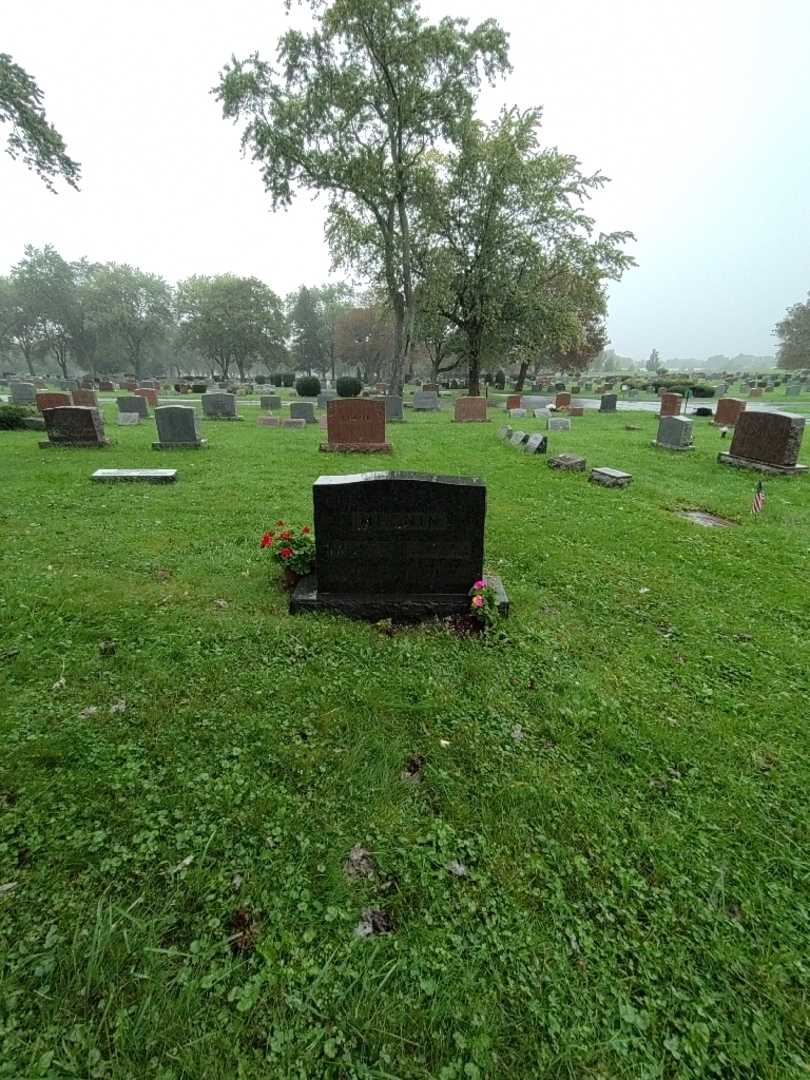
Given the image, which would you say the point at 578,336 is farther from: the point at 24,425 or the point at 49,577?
the point at 49,577

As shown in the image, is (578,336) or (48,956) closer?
(48,956)

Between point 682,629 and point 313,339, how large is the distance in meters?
69.0

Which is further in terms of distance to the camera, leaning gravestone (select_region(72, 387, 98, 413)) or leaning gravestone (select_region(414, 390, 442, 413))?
leaning gravestone (select_region(414, 390, 442, 413))

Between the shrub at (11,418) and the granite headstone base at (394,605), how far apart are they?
1548 centimetres

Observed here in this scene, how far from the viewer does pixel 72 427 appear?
11008 mm

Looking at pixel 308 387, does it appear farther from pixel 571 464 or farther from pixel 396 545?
pixel 396 545

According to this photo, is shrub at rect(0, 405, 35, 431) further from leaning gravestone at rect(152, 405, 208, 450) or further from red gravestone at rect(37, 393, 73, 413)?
leaning gravestone at rect(152, 405, 208, 450)

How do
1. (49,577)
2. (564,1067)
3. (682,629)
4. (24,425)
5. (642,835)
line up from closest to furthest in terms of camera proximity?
(564,1067)
(642,835)
(682,629)
(49,577)
(24,425)

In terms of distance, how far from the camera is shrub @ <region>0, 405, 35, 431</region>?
46.5 feet

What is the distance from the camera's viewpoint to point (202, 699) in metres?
2.96

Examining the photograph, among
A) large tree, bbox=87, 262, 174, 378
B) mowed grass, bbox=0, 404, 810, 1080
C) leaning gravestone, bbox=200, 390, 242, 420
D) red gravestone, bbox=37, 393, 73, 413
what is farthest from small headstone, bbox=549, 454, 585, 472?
large tree, bbox=87, 262, 174, 378

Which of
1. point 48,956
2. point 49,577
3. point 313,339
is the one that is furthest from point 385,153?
point 313,339

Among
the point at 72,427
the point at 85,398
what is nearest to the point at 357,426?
the point at 72,427

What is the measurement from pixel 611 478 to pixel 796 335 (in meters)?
80.3
